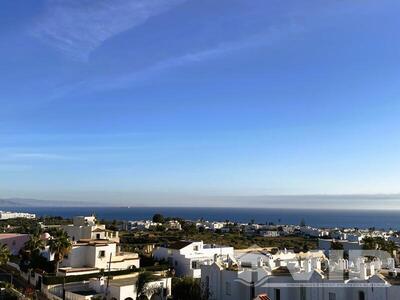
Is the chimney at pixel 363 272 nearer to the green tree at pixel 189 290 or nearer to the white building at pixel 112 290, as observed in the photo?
the green tree at pixel 189 290

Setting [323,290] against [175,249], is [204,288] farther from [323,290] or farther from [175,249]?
[175,249]

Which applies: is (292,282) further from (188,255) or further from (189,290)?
(188,255)

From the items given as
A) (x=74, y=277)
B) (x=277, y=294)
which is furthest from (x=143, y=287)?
(x=277, y=294)

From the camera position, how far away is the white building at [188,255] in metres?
45.8

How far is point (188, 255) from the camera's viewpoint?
4669 cm

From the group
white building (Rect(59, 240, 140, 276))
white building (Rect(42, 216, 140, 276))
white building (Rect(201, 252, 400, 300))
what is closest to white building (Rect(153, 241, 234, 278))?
white building (Rect(42, 216, 140, 276))

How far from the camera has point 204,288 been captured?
32531 mm

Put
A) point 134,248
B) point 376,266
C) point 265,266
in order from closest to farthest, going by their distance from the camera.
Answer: point 376,266 < point 265,266 < point 134,248

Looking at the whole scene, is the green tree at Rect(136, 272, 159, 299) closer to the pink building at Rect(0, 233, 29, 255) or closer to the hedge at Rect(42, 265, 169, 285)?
the hedge at Rect(42, 265, 169, 285)

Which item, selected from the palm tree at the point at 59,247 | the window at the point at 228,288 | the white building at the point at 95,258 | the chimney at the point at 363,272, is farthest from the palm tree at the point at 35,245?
the chimney at the point at 363,272

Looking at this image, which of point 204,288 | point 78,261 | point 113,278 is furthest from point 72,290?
point 204,288

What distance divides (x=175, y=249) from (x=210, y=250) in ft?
11.8

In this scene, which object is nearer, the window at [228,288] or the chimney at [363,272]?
the chimney at [363,272]

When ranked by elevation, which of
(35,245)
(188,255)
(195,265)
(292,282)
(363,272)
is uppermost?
(363,272)
